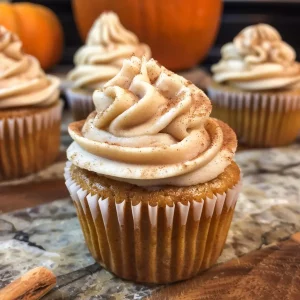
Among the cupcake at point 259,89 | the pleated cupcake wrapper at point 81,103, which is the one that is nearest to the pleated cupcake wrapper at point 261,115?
the cupcake at point 259,89

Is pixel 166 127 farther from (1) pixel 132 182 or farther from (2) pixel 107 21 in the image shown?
(2) pixel 107 21

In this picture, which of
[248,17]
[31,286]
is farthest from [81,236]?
[248,17]

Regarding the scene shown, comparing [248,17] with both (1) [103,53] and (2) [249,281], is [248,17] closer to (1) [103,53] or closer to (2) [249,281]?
(1) [103,53]

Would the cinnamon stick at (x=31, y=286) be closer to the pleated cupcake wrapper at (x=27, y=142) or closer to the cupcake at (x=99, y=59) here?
the pleated cupcake wrapper at (x=27, y=142)

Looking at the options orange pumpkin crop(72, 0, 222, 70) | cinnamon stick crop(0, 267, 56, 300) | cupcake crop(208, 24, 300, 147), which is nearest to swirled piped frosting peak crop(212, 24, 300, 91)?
cupcake crop(208, 24, 300, 147)

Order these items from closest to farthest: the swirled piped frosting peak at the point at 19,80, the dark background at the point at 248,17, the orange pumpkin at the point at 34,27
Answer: the swirled piped frosting peak at the point at 19,80, the orange pumpkin at the point at 34,27, the dark background at the point at 248,17

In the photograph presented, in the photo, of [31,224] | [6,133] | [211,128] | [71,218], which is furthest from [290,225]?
[6,133]
